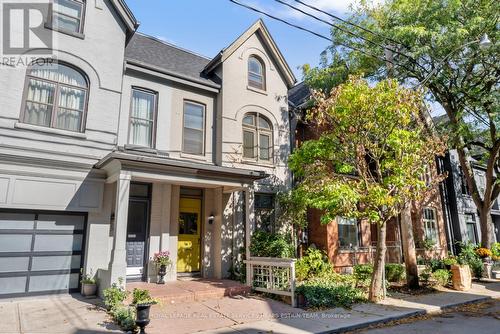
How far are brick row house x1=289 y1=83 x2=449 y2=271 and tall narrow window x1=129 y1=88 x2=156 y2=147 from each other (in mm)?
5023

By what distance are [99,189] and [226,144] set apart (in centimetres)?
449

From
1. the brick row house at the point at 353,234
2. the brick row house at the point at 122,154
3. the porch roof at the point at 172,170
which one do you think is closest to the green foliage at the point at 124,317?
the brick row house at the point at 122,154

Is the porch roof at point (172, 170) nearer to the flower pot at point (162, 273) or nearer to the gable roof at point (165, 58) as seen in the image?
the flower pot at point (162, 273)

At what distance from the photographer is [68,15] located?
385 inches

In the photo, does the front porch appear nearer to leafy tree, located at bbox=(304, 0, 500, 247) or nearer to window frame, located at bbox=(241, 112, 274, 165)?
window frame, located at bbox=(241, 112, 274, 165)

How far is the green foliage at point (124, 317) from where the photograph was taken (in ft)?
20.0

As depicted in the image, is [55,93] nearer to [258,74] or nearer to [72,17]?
[72,17]

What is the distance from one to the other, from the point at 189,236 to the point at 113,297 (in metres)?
4.02

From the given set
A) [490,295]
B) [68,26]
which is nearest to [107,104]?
[68,26]

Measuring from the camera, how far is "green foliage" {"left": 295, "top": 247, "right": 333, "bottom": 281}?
10844mm

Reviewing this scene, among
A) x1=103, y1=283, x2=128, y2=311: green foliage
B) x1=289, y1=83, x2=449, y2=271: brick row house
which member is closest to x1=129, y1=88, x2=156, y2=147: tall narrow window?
x1=103, y1=283, x2=128, y2=311: green foliage

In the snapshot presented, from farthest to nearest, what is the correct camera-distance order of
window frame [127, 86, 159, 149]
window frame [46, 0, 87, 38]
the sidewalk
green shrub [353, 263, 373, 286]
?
1. green shrub [353, 263, 373, 286]
2. window frame [127, 86, 159, 149]
3. window frame [46, 0, 87, 38]
4. the sidewalk

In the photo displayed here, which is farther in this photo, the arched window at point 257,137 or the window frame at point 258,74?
the window frame at point 258,74

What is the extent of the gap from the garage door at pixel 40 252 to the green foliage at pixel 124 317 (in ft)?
9.09
